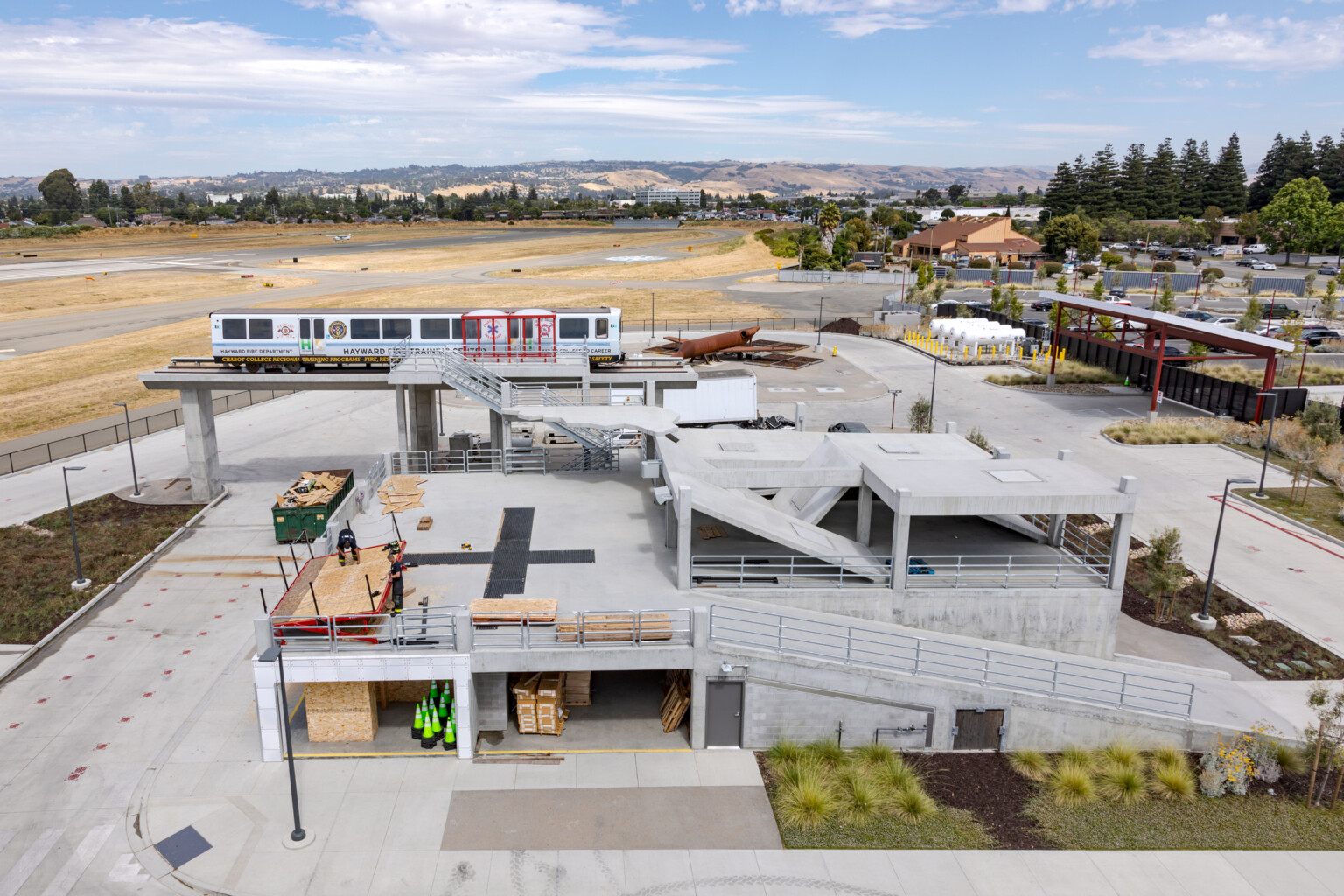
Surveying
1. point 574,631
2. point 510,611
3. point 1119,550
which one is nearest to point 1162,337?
point 1119,550

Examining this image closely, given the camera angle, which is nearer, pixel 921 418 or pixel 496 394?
pixel 496 394

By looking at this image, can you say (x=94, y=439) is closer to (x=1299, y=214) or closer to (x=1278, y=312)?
(x=1278, y=312)

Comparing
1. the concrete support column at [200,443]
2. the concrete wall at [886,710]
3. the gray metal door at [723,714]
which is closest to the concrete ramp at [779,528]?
the concrete wall at [886,710]

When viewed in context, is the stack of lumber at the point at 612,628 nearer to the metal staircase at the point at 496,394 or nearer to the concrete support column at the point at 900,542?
the concrete support column at the point at 900,542

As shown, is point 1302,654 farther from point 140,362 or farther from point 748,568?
point 140,362

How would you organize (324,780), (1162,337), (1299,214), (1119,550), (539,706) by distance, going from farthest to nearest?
(1299,214) → (1162,337) → (1119,550) → (539,706) → (324,780)

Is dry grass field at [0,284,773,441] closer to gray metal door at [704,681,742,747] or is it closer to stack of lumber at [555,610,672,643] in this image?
stack of lumber at [555,610,672,643]
